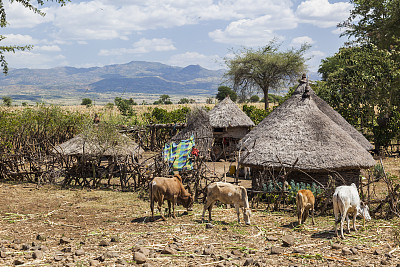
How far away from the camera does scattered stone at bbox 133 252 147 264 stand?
617cm

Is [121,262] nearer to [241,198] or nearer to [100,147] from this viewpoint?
[241,198]

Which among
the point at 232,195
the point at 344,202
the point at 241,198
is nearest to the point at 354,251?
the point at 344,202

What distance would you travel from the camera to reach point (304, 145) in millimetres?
12203

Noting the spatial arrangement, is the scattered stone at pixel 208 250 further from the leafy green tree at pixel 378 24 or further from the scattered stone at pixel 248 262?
the leafy green tree at pixel 378 24

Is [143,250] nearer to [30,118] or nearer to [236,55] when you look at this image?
[30,118]

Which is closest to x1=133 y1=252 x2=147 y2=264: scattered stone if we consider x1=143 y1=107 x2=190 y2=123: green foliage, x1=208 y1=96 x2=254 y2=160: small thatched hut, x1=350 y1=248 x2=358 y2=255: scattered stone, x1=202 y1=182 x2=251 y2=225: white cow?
x1=202 y1=182 x2=251 y2=225: white cow

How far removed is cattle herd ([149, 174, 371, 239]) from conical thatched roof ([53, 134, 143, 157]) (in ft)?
15.9

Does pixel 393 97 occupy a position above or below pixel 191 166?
above

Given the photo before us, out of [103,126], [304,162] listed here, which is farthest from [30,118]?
[304,162]

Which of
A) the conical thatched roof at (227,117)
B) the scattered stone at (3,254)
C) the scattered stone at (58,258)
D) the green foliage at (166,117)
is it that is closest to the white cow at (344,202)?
the scattered stone at (58,258)

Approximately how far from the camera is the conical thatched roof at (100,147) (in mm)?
14273

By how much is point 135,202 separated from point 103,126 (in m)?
4.15

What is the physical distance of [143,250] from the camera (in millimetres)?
6578

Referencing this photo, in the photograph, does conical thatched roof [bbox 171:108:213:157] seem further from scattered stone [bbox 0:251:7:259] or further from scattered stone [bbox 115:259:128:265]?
scattered stone [bbox 0:251:7:259]
